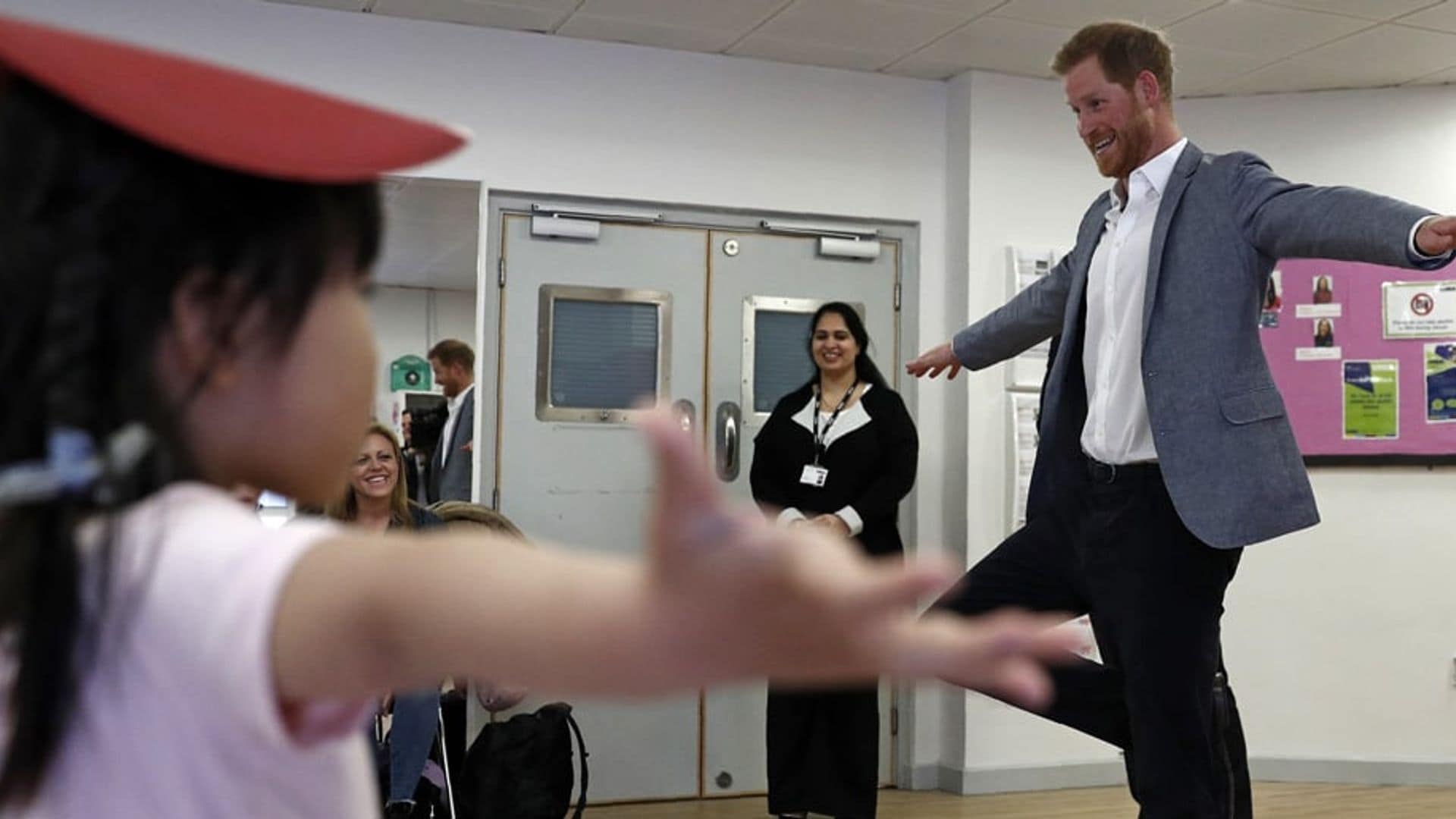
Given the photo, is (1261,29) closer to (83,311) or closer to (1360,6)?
(1360,6)

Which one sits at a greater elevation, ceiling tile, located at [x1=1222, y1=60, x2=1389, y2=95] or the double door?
ceiling tile, located at [x1=1222, y1=60, x2=1389, y2=95]

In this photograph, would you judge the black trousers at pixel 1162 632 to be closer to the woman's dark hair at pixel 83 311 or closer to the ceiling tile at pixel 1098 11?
the woman's dark hair at pixel 83 311

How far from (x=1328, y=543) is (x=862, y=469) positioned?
2075mm

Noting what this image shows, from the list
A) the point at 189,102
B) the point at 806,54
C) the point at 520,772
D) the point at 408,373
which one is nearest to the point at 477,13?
the point at 806,54

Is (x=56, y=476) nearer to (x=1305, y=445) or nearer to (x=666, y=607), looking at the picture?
(x=666, y=607)

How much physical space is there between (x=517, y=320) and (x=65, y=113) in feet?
13.4

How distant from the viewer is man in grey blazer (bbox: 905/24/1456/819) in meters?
2.32

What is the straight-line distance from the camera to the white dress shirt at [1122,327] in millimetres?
2518

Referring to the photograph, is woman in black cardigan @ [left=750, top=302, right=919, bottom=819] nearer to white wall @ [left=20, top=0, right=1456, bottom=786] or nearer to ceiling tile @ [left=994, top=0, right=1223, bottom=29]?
white wall @ [left=20, top=0, right=1456, bottom=786]

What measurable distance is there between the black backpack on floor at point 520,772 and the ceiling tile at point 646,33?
2.29 m

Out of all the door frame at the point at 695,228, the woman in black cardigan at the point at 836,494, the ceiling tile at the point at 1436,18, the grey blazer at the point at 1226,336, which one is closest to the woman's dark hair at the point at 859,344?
the woman in black cardigan at the point at 836,494

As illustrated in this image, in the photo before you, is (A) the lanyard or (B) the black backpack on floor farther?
(A) the lanyard

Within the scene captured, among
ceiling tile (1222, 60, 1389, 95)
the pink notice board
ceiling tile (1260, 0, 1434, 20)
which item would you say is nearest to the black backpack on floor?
the pink notice board

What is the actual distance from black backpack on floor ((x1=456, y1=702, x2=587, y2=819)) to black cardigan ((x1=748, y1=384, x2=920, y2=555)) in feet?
3.26
